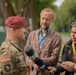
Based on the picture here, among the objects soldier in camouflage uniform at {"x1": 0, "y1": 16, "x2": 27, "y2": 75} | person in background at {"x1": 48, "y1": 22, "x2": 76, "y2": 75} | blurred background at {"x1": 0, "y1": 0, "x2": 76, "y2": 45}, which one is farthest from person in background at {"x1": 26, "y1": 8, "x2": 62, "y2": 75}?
blurred background at {"x1": 0, "y1": 0, "x2": 76, "y2": 45}

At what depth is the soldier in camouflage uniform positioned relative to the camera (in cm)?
359

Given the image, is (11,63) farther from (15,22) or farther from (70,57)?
(70,57)

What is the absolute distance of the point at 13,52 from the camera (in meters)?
3.64

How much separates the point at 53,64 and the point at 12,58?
151 cm

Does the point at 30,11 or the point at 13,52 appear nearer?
the point at 13,52

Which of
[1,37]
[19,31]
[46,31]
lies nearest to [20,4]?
[1,37]

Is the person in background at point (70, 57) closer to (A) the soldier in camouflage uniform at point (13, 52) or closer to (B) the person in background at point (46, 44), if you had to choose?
(B) the person in background at point (46, 44)

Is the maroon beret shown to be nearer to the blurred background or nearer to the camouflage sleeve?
the camouflage sleeve

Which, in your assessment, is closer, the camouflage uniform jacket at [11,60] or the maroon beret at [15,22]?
the camouflage uniform jacket at [11,60]

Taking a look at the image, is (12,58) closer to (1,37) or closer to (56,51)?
(56,51)

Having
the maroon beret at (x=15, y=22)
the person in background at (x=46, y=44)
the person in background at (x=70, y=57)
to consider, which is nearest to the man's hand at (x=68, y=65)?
the person in background at (x=70, y=57)

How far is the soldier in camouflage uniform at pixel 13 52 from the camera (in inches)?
141

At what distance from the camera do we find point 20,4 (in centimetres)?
1030

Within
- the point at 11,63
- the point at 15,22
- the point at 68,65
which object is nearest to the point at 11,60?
the point at 11,63
